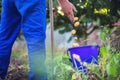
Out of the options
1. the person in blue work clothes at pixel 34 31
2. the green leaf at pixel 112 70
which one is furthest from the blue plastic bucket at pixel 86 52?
the green leaf at pixel 112 70

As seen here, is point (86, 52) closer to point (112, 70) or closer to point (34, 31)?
point (34, 31)

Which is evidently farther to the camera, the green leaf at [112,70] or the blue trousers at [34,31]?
the blue trousers at [34,31]

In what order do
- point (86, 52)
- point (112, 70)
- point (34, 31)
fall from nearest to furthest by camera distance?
point (112, 70)
point (34, 31)
point (86, 52)

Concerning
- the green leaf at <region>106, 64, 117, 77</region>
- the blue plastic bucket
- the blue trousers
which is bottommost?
the blue plastic bucket

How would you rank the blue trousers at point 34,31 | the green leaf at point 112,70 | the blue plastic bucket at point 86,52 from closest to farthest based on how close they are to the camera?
the green leaf at point 112,70 < the blue trousers at point 34,31 < the blue plastic bucket at point 86,52

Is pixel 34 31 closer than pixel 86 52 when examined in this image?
Yes

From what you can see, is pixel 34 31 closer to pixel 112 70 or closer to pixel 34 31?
pixel 34 31

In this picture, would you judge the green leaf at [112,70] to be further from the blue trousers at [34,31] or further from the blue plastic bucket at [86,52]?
the blue plastic bucket at [86,52]

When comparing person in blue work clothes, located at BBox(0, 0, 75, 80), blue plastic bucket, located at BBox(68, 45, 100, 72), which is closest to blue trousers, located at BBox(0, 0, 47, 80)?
person in blue work clothes, located at BBox(0, 0, 75, 80)

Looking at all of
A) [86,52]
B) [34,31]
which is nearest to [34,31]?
[34,31]

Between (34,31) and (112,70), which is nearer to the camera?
(112,70)

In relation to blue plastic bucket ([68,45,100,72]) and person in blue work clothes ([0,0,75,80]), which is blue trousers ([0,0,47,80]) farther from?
blue plastic bucket ([68,45,100,72])

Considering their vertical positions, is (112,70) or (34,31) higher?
(34,31)

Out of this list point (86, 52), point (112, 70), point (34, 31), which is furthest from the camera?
point (86, 52)
